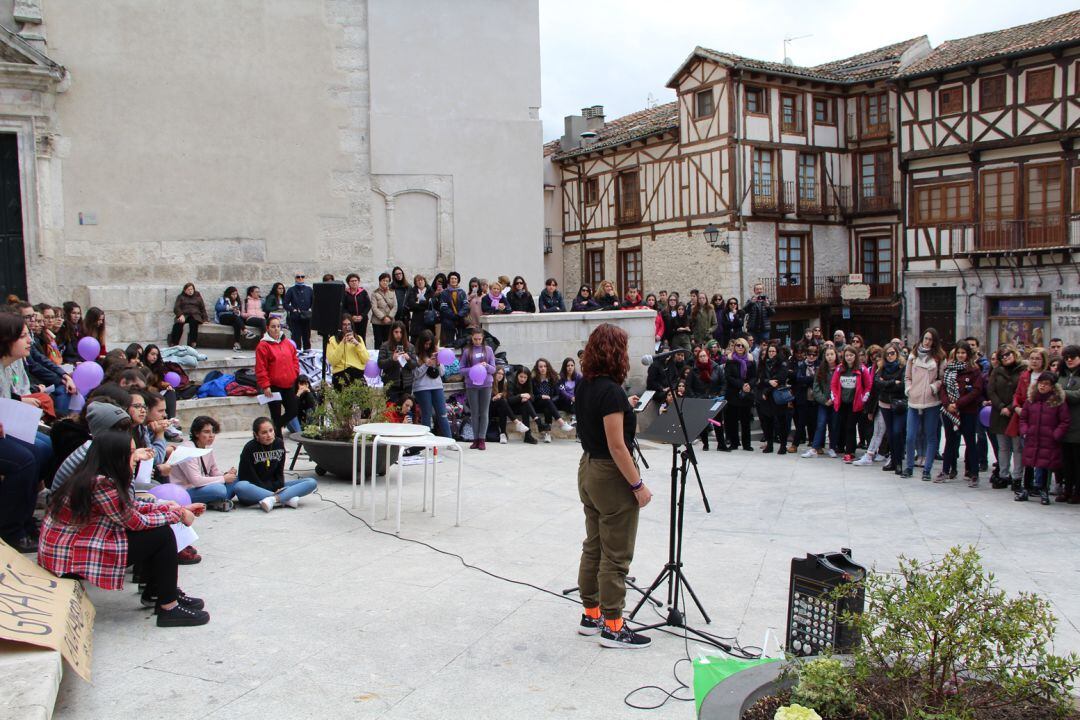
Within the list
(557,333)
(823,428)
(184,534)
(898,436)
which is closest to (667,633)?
(184,534)

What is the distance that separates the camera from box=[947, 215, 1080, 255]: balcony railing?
23.7 metres

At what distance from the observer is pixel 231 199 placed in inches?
547

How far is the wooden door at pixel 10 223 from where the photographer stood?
503 inches

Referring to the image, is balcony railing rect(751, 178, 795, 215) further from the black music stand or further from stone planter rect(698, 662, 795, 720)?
stone planter rect(698, 662, 795, 720)

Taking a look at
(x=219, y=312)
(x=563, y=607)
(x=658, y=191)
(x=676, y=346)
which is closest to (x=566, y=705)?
(x=563, y=607)

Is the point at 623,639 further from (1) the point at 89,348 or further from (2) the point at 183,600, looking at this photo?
(1) the point at 89,348

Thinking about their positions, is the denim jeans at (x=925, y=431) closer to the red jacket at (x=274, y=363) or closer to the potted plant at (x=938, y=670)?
the red jacket at (x=274, y=363)

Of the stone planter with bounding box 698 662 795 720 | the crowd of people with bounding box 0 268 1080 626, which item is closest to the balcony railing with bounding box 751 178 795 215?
the crowd of people with bounding box 0 268 1080 626

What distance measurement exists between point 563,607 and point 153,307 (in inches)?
411

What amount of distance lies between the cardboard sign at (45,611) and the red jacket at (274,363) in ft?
16.9

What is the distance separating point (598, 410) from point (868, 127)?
92.3ft

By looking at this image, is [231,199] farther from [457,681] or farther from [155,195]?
[457,681]

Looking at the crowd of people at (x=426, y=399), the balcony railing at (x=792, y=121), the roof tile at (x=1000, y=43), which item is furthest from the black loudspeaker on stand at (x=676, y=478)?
the balcony railing at (x=792, y=121)

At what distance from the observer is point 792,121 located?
28828 millimetres
